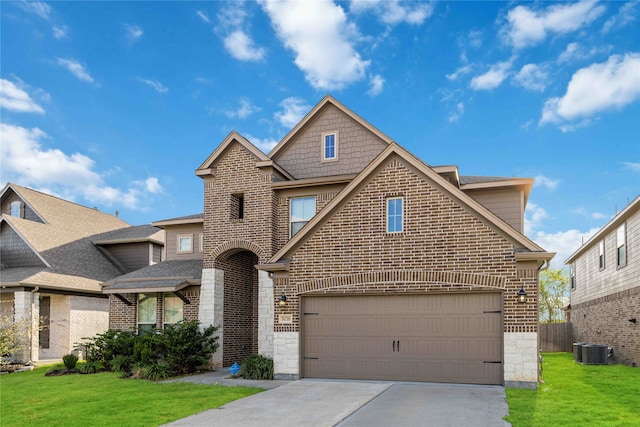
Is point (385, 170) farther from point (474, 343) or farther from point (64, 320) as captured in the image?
point (64, 320)

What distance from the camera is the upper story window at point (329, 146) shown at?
1922 cm

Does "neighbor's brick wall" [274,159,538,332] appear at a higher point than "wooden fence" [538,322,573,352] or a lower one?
higher

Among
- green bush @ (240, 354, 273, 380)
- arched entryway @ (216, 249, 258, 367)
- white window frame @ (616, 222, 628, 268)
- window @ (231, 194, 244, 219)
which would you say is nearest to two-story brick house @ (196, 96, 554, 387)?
green bush @ (240, 354, 273, 380)

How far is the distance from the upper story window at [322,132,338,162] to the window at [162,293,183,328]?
25.3 ft

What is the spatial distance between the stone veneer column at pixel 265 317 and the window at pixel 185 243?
17.5 ft

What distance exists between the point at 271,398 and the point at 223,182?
9037 millimetres

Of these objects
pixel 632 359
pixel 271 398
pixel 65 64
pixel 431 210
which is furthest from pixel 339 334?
pixel 65 64

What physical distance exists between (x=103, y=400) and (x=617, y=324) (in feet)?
61.9

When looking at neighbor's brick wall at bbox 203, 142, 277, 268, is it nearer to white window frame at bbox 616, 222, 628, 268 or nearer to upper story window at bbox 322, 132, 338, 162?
upper story window at bbox 322, 132, 338, 162

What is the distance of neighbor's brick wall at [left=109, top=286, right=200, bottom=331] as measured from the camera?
62.3 ft

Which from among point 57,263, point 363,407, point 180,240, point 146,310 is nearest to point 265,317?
point 146,310

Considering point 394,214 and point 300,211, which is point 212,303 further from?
point 394,214

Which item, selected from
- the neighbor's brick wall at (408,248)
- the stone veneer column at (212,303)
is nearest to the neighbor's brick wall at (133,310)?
the stone veneer column at (212,303)

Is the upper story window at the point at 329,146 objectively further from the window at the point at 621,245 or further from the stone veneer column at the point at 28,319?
the stone veneer column at the point at 28,319
